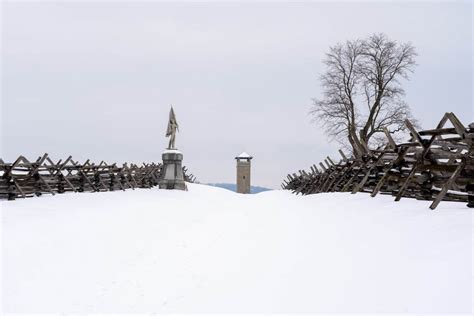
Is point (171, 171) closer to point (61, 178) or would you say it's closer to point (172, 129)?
point (172, 129)

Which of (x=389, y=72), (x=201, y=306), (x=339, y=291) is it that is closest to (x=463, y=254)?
(x=339, y=291)

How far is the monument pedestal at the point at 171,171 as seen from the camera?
901 inches

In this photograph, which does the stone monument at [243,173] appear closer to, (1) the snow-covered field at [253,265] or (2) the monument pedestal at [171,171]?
(2) the monument pedestal at [171,171]

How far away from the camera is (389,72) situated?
27.4 m

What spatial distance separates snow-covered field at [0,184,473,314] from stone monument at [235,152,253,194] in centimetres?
3588

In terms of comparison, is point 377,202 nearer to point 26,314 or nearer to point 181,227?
point 181,227

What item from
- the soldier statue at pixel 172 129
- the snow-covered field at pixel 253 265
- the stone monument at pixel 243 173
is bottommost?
the snow-covered field at pixel 253 265

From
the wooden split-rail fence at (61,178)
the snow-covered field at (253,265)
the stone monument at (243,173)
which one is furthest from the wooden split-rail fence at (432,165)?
the stone monument at (243,173)

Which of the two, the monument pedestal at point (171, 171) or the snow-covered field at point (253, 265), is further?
the monument pedestal at point (171, 171)

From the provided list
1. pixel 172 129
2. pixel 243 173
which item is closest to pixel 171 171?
pixel 172 129

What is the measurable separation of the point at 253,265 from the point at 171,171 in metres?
17.9

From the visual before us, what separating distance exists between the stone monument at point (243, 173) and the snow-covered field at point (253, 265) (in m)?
35.9

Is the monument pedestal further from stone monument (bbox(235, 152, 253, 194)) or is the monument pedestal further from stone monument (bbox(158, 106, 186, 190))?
stone monument (bbox(235, 152, 253, 194))

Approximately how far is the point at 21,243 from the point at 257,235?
4.61 m
